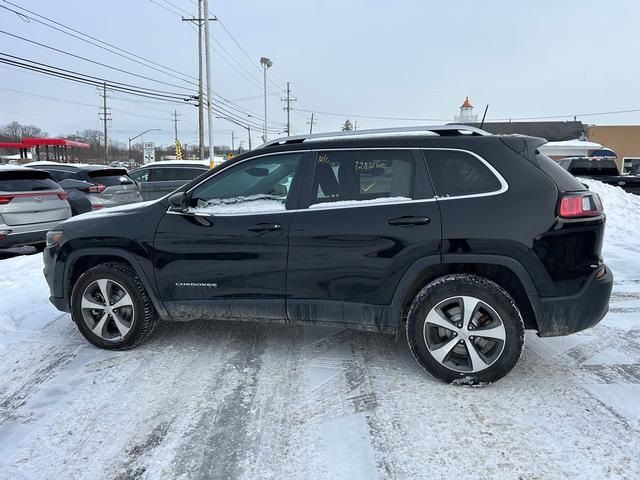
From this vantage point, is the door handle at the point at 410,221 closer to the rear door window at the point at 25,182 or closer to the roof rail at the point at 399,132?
the roof rail at the point at 399,132

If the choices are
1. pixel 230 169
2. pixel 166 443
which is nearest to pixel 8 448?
pixel 166 443

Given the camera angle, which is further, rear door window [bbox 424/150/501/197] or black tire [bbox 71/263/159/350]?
black tire [bbox 71/263/159/350]

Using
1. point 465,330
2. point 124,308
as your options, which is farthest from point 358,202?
point 124,308

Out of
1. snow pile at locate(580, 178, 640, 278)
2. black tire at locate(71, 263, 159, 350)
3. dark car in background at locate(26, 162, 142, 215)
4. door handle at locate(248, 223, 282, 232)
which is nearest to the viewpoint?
door handle at locate(248, 223, 282, 232)

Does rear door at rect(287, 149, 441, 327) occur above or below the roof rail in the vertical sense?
below

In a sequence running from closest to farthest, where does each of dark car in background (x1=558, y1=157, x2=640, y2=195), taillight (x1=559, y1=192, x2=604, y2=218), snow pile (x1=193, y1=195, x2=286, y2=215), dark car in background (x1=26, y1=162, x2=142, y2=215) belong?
taillight (x1=559, y1=192, x2=604, y2=218), snow pile (x1=193, y1=195, x2=286, y2=215), dark car in background (x1=26, y1=162, x2=142, y2=215), dark car in background (x1=558, y1=157, x2=640, y2=195)

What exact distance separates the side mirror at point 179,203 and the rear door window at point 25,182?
18.7 feet

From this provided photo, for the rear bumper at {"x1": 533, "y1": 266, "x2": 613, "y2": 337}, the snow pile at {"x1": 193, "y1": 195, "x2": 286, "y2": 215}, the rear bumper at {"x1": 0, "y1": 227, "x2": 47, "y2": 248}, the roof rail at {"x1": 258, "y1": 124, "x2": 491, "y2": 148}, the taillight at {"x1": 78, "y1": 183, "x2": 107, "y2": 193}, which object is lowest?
the rear bumper at {"x1": 0, "y1": 227, "x2": 47, "y2": 248}

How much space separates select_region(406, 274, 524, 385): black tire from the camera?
10.3ft

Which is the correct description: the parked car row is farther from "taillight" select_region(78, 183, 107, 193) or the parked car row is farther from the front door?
the front door

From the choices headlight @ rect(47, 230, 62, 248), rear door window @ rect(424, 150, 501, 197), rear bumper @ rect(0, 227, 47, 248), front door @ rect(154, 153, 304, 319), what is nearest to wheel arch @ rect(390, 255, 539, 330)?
rear door window @ rect(424, 150, 501, 197)

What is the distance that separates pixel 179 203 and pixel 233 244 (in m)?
0.60

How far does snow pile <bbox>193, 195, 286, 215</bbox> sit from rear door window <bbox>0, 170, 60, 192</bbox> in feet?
19.6

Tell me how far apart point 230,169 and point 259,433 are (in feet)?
6.81
